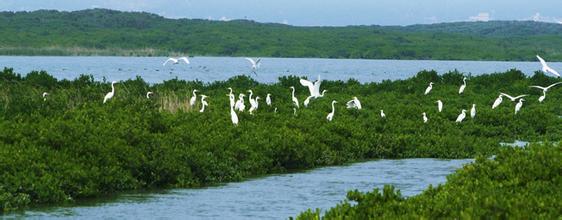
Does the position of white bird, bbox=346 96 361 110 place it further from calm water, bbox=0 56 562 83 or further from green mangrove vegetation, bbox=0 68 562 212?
calm water, bbox=0 56 562 83

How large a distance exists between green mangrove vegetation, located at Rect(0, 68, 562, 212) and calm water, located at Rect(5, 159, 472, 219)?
2.19 ft

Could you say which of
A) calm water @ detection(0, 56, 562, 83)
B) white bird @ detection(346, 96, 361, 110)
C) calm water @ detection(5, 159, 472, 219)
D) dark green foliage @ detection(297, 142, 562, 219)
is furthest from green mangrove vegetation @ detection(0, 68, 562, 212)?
calm water @ detection(0, 56, 562, 83)

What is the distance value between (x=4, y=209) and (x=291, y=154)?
31.8ft

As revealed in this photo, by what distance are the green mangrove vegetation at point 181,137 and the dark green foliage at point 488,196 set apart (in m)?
0.40

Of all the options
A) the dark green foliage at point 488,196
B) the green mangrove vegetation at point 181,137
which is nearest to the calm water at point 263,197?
the green mangrove vegetation at point 181,137

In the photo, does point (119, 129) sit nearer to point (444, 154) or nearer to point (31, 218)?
point (31, 218)

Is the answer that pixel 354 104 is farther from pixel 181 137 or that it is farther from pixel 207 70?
pixel 207 70

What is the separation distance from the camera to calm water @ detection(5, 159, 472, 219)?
787 inches

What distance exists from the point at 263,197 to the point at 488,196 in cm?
873

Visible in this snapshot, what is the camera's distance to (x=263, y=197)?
22.3 m

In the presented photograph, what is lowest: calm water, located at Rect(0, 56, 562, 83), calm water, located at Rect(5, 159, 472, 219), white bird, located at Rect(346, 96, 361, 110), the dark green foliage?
calm water, located at Rect(0, 56, 562, 83)

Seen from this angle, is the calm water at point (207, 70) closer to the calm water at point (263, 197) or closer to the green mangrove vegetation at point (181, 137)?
the green mangrove vegetation at point (181, 137)

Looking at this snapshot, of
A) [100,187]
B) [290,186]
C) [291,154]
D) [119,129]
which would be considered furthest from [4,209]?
[291,154]

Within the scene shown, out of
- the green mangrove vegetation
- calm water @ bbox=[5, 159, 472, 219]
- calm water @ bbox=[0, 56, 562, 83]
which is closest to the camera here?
calm water @ bbox=[5, 159, 472, 219]
